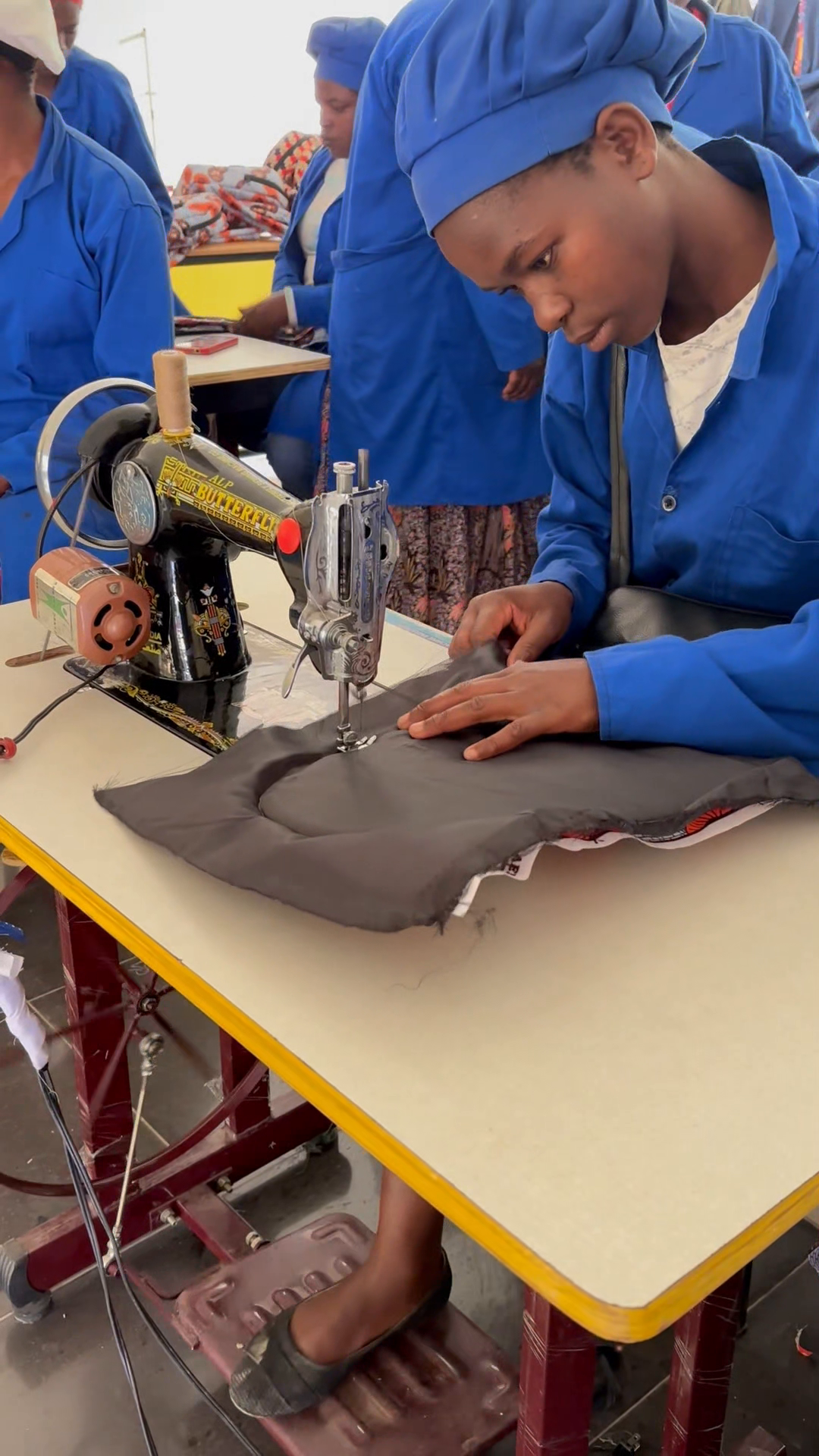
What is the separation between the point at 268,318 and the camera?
3.28 meters

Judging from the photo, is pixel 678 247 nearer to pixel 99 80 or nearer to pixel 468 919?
pixel 468 919

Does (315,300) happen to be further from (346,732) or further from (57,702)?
(346,732)

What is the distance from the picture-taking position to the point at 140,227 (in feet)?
6.49

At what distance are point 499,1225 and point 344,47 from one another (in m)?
3.04

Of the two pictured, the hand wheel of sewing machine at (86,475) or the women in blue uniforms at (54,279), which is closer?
the hand wheel of sewing machine at (86,475)

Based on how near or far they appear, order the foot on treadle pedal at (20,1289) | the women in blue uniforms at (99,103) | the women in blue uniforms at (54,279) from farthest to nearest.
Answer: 1. the women in blue uniforms at (99,103)
2. the women in blue uniforms at (54,279)
3. the foot on treadle pedal at (20,1289)

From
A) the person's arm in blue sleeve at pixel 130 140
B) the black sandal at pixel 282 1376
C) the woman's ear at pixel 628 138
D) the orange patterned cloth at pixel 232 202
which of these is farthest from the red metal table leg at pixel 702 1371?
the orange patterned cloth at pixel 232 202

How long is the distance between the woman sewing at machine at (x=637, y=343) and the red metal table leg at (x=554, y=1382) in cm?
38

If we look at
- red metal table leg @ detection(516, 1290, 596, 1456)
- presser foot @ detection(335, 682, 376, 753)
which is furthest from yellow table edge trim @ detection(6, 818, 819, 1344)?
presser foot @ detection(335, 682, 376, 753)

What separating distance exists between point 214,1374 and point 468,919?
90cm

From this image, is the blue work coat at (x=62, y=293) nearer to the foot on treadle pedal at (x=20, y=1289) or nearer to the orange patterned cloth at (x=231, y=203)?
the foot on treadle pedal at (x=20, y=1289)

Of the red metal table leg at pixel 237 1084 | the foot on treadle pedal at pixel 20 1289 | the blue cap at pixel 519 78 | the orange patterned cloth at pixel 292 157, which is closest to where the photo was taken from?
the blue cap at pixel 519 78

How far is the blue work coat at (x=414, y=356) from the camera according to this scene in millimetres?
2477

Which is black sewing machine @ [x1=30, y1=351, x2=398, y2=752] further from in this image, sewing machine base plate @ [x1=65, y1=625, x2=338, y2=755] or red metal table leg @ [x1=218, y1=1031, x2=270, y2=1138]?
red metal table leg @ [x1=218, y1=1031, x2=270, y2=1138]
